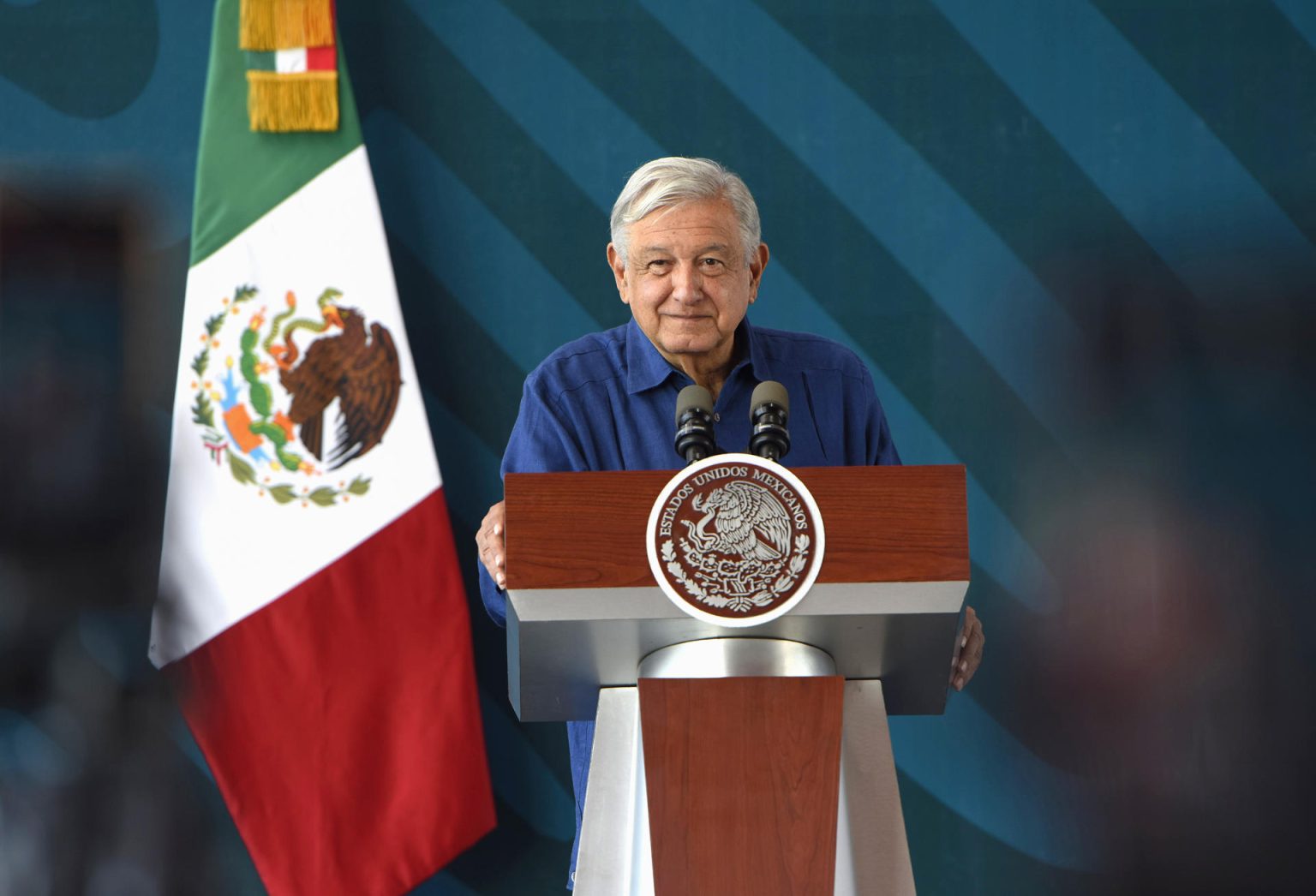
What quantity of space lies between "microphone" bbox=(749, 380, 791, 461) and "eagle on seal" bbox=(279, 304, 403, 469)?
5.37ft

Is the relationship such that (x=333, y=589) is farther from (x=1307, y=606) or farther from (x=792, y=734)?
(x=1307, y=606)

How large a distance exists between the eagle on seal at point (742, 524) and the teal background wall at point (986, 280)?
6.20 ft

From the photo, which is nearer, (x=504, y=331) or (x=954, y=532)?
(x=954, y=532)

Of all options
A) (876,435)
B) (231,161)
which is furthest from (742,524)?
(231,161)

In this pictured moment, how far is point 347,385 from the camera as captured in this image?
10.7 feet

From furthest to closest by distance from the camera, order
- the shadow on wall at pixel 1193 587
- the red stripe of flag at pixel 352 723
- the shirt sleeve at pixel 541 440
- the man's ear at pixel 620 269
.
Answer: the shadow on wall at pixel 1193 587
the red stripe of flag at pixel 352 723
the man's ear at pixel 620 269
the shirt sleeve at pixel 541 440

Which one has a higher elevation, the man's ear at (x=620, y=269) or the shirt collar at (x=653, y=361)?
the man's ear at (x=620, y=269)

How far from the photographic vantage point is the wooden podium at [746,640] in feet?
5.28

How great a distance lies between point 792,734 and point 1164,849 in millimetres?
2099

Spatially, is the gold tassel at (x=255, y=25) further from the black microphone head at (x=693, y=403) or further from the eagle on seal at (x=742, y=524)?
the eagle on seal at (x=742, y=524)

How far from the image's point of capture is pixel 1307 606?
346 cm

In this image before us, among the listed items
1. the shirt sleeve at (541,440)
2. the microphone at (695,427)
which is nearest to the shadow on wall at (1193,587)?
the shirt sleeve at (541,440)

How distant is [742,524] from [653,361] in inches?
33.0

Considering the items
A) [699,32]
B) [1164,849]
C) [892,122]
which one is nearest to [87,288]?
[699,32]
